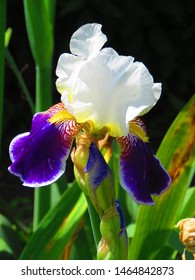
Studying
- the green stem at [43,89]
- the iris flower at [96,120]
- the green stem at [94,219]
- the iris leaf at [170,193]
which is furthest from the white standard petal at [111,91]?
the green stem at [43,89]

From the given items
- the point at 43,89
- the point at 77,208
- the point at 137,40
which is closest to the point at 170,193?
the point at 77,208

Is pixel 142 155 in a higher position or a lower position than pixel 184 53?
higher

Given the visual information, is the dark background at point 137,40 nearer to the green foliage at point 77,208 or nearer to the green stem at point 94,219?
the green foliage at point 77,208

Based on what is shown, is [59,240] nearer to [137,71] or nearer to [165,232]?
[165,232]

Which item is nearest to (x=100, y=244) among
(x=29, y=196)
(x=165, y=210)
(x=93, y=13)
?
(x=165, y=210)
